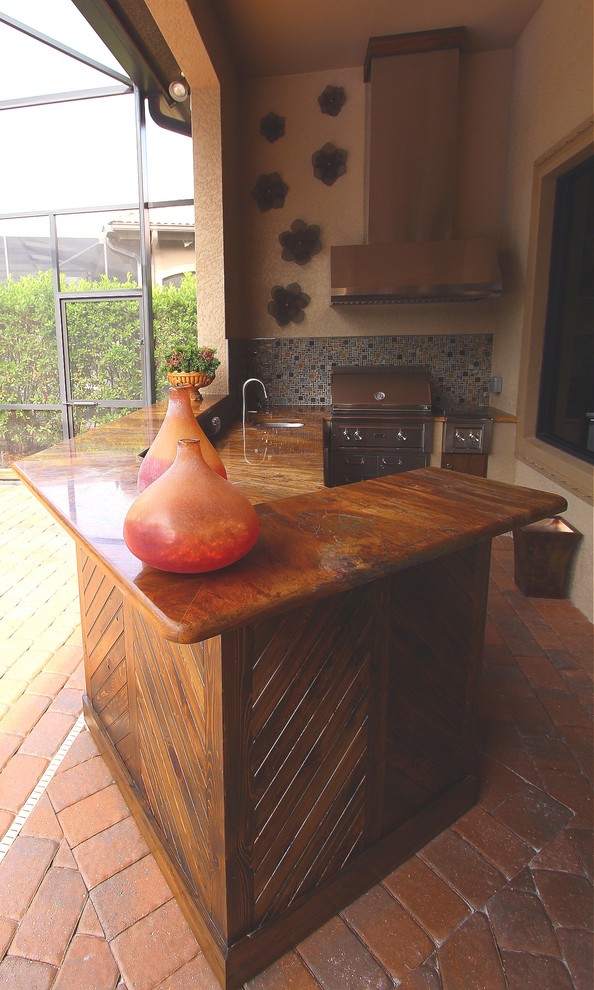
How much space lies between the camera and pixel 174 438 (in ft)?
4.49

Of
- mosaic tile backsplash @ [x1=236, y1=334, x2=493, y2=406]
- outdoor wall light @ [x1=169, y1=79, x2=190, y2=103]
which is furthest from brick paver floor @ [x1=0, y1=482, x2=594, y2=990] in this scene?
outdoor wall light @ [x1=169, y1=79, x2=190, y2=103]

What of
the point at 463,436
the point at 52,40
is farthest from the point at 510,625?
the point at 52,40

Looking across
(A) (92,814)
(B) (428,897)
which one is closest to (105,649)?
(A) (92,814)

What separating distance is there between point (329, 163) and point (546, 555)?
3482 millimetres

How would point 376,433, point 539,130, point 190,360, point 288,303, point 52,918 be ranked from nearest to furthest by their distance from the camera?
point 52,918 → point 190,360 → point 539,130 → point 376,433 → point 288,303

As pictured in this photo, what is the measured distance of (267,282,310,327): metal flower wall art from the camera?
4922 millimetres

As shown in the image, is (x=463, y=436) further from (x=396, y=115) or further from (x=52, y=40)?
(x=52, y=40)

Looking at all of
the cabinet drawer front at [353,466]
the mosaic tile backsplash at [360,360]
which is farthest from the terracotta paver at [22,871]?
the mosaic tile backsplash at [360,360]

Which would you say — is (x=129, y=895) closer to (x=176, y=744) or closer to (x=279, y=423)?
(x=176, y=744)

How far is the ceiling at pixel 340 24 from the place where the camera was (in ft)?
12.1

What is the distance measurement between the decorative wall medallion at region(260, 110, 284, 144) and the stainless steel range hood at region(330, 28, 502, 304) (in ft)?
2.34

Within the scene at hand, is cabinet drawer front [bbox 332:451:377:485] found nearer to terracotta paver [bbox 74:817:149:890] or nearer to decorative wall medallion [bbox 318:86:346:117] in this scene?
decorative wall medallion [bbox 318:86:346:117]

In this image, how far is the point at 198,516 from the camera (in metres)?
1.01

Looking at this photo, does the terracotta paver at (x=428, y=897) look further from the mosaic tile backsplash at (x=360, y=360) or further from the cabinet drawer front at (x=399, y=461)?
the mosaic tile backsplash at (x=360, y=360)
